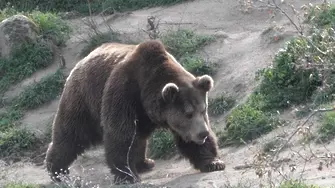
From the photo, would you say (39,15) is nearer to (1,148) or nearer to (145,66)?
(1,148)

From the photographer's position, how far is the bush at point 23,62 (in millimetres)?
14617

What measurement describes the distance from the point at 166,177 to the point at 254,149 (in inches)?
43.3

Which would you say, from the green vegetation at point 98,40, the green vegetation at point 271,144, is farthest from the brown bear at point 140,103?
the green vegetation at point 98,40

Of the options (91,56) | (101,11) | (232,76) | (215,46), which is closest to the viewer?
(91,56)

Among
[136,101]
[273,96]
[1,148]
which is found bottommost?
[1,148]

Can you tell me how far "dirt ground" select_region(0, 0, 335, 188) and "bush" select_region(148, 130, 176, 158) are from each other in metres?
0.15

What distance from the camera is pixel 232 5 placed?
14891 mm

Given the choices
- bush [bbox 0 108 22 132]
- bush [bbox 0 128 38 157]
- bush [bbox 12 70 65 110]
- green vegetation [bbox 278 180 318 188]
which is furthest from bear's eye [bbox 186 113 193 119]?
bush [bbox 12 70 65 110]

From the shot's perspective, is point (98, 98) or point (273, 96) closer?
point (98, 98)

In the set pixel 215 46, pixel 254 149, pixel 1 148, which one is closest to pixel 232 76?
pixel 215 46

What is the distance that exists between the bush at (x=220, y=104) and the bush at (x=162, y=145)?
75 centimetres

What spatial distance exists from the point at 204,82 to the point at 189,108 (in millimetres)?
327

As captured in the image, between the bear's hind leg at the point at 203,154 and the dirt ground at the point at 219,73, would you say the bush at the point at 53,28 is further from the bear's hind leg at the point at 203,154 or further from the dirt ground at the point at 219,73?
the bear's hind leg at the point at 203,154

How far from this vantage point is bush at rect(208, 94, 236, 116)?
39.2 ft
